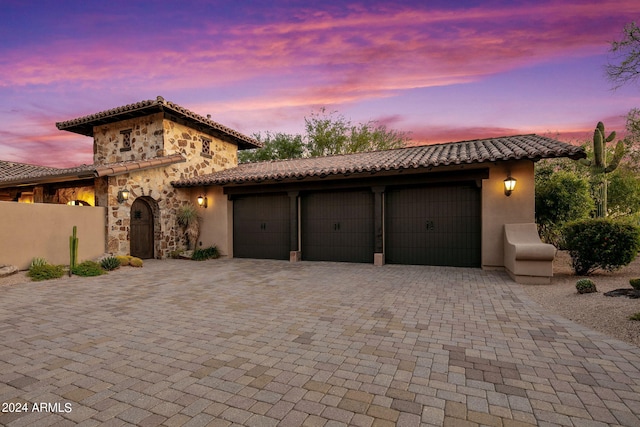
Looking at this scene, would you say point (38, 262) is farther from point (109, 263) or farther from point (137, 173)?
point (137, 173)

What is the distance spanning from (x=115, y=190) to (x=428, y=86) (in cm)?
1155

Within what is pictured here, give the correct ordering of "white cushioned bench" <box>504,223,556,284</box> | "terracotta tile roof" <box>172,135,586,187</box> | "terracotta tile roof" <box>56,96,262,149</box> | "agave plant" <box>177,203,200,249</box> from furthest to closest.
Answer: "agave plant" <box>177,203,200,249</box> → "terracotta tile roof" <box>56,96,262,149</box> → "terracotta tile roof" <box>172,135,586,187</box> → "white cushioned bench" <box>504,223,556,284</box>

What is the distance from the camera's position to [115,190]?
395 inches

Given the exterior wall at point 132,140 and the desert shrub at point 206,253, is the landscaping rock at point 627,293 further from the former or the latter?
the exterior wall at point 132,140

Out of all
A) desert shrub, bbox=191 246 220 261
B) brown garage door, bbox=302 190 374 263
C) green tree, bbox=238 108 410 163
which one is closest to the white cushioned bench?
brown garage door, bbox=302 190 374 263

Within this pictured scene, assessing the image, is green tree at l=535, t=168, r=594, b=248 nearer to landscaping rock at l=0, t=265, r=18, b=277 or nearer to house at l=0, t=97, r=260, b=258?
house at l=0, t=97, r=260, b=258

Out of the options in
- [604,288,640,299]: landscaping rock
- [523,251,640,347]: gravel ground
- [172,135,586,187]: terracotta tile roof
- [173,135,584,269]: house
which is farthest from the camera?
[173,135,584,269]: house

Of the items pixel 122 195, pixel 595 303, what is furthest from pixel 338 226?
pixel 122 195

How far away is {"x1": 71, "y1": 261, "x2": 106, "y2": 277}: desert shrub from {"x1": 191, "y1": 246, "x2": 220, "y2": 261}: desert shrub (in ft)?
10.8

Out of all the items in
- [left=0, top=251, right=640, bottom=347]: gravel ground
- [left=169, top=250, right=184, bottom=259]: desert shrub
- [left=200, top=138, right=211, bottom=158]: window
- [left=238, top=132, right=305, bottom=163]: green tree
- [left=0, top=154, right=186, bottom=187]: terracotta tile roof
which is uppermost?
[left=238, top=132, right=305, bottom=163]: green tree

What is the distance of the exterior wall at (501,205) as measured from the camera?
8.14 m

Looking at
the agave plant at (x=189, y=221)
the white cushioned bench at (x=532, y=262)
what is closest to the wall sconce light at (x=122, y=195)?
the agave plant at (x=189, y=221)

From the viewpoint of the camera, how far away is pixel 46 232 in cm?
865

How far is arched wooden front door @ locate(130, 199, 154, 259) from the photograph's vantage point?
11.0 m
